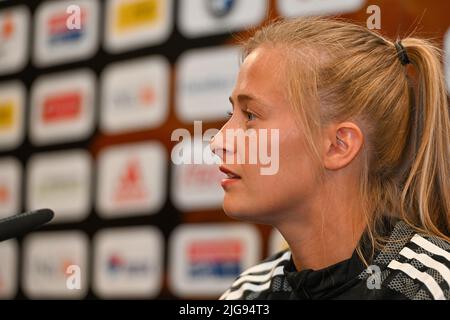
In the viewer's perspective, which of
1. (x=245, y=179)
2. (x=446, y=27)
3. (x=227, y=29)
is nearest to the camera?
(x=245, y=179)

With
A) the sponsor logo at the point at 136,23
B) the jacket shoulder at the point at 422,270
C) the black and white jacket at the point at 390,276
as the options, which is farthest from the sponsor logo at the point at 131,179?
the jacket shoulder at the point at 422,270

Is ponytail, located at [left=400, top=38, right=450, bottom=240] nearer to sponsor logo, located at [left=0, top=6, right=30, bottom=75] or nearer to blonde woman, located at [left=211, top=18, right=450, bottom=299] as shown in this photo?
blonde woman, located at [left=211, top=18, right=450, bottom=299]

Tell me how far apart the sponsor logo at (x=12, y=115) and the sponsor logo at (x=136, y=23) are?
37cm

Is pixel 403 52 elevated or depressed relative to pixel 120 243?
elevated

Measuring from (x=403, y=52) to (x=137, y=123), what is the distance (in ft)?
3.28

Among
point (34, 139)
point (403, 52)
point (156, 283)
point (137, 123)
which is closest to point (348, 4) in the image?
point (403, 52)

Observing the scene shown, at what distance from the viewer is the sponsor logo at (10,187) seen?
84.2 inches

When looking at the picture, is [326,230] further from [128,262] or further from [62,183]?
[62,183]

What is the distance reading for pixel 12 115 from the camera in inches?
86.7

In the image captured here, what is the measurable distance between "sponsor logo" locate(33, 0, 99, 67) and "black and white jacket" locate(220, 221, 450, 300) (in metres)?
1.24

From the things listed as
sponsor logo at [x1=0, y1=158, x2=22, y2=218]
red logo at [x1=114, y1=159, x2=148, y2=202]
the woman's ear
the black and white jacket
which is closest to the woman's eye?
the woman's ear

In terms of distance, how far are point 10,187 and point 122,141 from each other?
0.45m
